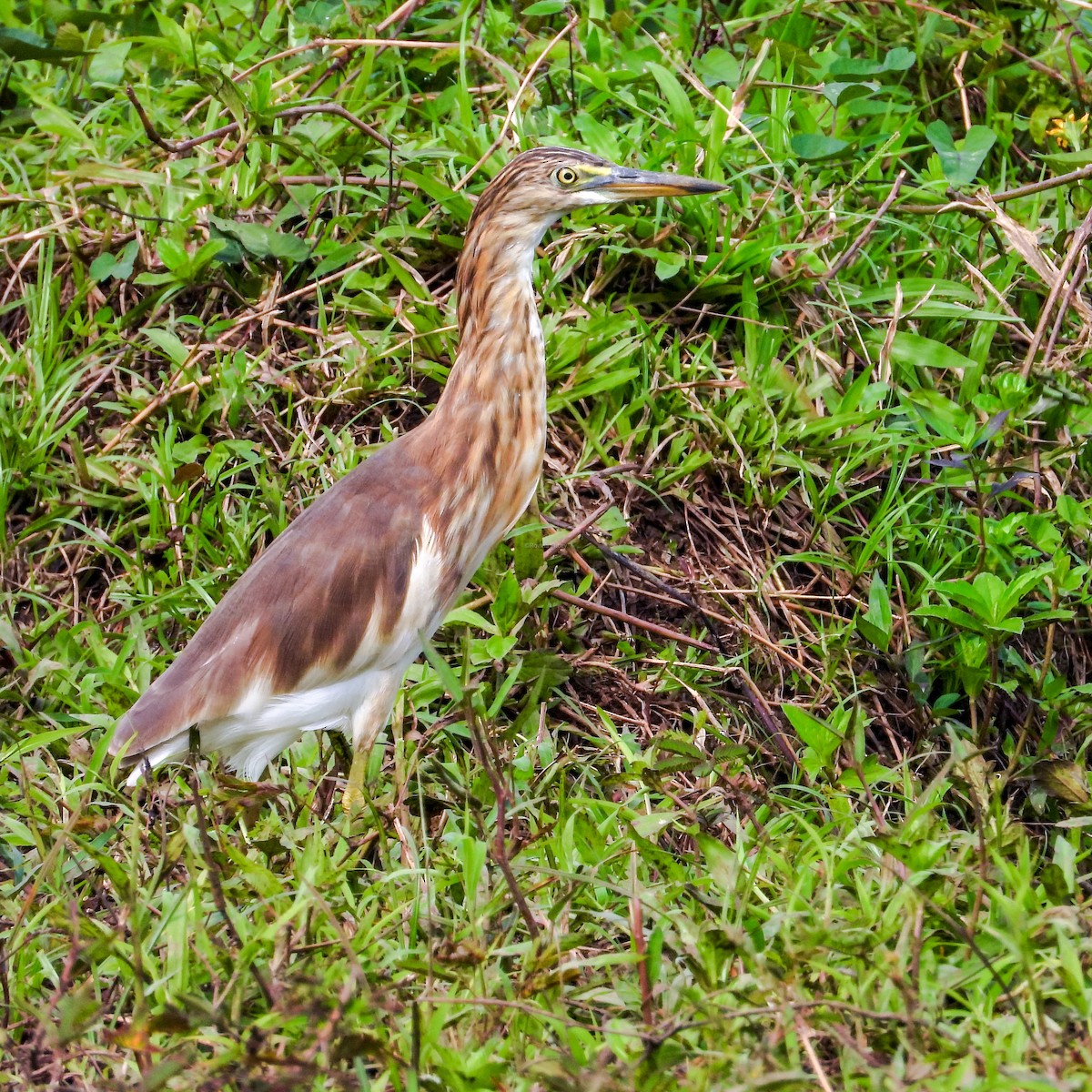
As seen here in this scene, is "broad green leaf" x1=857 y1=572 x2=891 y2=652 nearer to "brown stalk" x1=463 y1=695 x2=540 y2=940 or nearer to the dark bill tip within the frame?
the dark bill tip

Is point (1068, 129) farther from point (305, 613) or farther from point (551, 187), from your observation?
point (305, 613)

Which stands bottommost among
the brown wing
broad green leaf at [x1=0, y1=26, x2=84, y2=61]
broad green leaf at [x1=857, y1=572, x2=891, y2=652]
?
broad green leaf at [x1=857, y1=572, x2=891, y2=652]

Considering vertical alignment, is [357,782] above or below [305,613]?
below

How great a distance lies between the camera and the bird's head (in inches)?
130

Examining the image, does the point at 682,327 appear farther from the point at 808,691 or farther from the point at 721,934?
the point at 721,934

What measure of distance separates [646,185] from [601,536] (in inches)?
34.8

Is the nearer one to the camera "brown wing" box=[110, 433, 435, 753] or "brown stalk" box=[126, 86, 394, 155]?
"brown wing" box=[110, 433, 435, 753]

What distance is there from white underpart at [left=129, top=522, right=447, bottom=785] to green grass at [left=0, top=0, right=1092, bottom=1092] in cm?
12

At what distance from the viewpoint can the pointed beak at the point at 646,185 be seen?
3.37 meters

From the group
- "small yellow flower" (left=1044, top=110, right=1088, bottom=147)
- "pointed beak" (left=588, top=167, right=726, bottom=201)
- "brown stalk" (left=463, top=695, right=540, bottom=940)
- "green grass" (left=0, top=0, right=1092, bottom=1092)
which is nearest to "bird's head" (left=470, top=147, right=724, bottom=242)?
"pointed beak" (left=588, top=167, right=726, bottom=201)

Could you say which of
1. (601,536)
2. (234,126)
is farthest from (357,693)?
(234,126)

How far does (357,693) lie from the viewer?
3197 mm

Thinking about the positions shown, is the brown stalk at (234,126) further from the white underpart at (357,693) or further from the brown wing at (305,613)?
the white underpart at (357,693)

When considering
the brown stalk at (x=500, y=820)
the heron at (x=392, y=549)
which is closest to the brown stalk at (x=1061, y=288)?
the heron at (x=392, y=549)
